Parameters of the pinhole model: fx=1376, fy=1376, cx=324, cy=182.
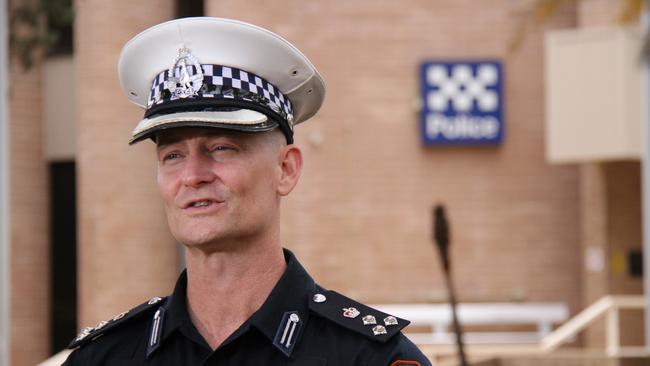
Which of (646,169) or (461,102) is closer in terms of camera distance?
(646,169)

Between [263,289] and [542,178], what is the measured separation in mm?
16410

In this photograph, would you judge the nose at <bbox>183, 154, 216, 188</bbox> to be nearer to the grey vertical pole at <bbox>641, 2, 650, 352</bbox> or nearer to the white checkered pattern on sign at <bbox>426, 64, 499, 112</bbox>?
the grey vertical pole at <bbox>641, 2, 650, 352</bbox>

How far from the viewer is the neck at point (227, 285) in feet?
8.88

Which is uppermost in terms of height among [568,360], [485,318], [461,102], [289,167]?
[461,102]

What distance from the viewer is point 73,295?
2208cm

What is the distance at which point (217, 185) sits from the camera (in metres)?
2.64

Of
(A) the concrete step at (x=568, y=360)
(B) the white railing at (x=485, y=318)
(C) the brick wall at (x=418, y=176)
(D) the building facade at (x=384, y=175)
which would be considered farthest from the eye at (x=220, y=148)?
(C) the brick wall at (x=418, y=176)

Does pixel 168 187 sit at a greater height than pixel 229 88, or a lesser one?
lesser

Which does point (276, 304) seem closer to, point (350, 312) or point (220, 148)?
point (350, 312)

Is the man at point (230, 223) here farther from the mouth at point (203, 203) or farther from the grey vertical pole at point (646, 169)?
the grey vertical pole at point (646, 169)

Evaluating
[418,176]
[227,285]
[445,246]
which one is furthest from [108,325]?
[418,176]

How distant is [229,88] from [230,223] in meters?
0.32

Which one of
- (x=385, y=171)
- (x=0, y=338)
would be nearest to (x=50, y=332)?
(x=385, y=171)

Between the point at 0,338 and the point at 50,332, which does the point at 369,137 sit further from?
the point at 0,338
